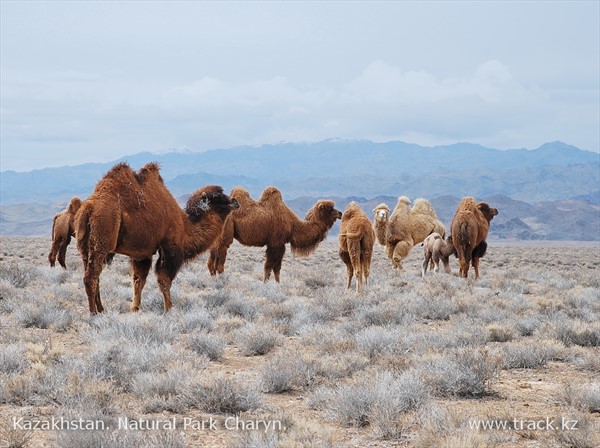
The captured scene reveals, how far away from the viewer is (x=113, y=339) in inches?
343

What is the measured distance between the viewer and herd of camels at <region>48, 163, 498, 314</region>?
33.8 feet

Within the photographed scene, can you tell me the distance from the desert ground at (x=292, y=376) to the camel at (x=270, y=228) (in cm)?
437

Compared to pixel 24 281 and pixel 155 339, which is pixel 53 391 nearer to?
pixel 155 339

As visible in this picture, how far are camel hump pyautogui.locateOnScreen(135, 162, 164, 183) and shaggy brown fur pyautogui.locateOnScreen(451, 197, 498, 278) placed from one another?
9.25 metres

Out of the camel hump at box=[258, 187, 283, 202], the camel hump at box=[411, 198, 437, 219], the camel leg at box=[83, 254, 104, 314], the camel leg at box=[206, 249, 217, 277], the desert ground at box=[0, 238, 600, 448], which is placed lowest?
the desert ground at box=[0, 238, 600, 448]

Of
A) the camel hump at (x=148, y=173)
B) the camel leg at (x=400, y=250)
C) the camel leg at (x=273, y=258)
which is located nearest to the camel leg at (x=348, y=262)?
the camel leg at (x=273, y=258)

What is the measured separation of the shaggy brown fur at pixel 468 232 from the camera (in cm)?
1831

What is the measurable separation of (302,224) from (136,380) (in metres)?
11.4

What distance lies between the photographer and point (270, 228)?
56.9 ft

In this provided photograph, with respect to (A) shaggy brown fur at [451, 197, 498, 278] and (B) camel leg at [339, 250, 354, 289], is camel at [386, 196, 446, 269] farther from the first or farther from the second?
A: (B) camel leg at [339, 250, 354, 289]

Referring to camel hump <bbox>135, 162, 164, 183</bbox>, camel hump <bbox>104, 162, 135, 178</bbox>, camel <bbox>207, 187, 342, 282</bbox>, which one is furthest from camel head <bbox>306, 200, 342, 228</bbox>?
camel hump <bbox>104, 162, 135, 178</bbox>

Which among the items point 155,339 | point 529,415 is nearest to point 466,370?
point 529,415

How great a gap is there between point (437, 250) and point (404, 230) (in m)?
1.09

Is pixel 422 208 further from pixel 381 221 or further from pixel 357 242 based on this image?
pixel 357 242
